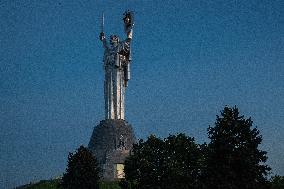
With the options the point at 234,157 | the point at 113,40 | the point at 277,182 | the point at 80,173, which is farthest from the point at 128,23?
the point at 234,157

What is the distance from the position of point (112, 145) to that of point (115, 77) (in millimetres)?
11029

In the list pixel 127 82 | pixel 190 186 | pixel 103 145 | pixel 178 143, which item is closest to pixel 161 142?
pixel 178 143

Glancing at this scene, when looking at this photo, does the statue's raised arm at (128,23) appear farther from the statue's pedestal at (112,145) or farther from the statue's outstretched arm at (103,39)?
the statue's pedestal at (112,145)

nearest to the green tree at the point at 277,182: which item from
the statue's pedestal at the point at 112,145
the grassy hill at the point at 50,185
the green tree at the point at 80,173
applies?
the green tree at the point at 80,173

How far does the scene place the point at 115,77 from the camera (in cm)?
7788

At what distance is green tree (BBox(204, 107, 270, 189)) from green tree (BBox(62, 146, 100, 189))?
19.9 m

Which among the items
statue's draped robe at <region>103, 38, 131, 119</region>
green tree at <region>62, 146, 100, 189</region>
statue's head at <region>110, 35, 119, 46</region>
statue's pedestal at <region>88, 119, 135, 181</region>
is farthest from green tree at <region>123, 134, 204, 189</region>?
statue's head at <region>110, 35, 119, 46</region>

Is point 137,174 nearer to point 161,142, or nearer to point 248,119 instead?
point 161,142

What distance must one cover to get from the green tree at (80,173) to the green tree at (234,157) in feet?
65.1

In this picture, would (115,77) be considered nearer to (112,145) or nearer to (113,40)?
(113,40)

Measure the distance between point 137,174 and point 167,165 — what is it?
326 cm

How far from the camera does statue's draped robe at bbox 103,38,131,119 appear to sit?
254ft

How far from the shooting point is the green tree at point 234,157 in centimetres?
3347

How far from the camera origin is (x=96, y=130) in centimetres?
7675
